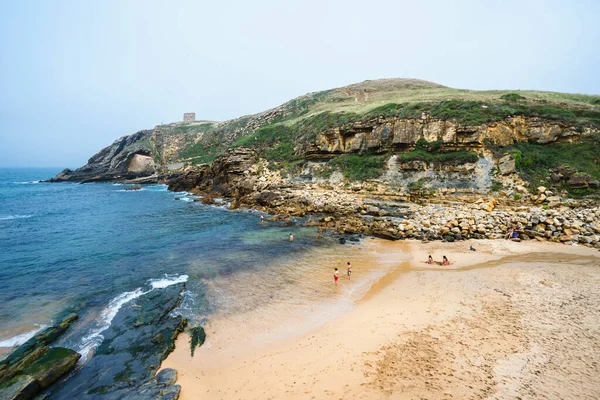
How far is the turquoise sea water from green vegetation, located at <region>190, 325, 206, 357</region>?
1438 millimetres

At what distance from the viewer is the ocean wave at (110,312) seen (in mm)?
10516

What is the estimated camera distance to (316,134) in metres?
45.4

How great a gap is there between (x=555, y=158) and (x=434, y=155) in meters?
11.5

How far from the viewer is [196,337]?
11.1 meters

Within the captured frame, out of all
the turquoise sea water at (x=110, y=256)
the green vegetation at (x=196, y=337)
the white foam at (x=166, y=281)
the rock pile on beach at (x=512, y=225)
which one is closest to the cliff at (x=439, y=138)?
the rock pile on beach at (x=512, y=225)

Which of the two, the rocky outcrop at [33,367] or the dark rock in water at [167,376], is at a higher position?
the rocky outcrop at [33,367]

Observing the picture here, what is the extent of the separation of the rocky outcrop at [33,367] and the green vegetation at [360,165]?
1274 inches

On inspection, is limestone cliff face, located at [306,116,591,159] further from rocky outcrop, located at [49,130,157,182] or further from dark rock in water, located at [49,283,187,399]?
rocky outcrop, located at [49,130,157,182]

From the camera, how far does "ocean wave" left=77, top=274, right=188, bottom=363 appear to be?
414 inches

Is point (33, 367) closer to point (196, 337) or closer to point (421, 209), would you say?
point (196, 337)

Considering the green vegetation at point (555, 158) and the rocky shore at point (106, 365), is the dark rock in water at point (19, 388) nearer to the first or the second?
the rocky shore at point (106, 365)

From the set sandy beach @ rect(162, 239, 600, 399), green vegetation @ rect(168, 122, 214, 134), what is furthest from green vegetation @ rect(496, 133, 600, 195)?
green vegetation @ rect(168, 122, 214, 134)

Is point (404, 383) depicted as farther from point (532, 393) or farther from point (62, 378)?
point (62, 378)

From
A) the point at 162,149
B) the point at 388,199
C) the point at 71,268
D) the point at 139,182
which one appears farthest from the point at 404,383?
the point at 162,149
